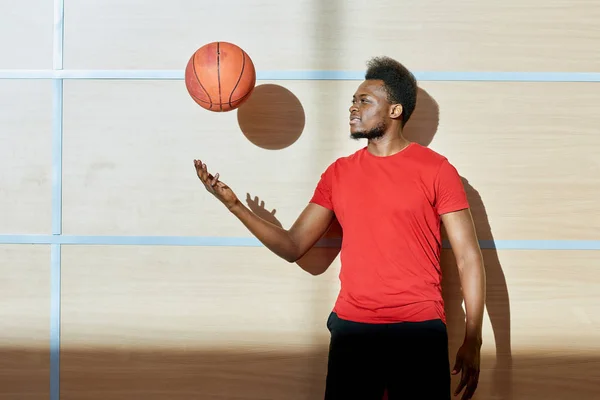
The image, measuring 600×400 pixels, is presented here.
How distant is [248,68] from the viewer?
2385mm

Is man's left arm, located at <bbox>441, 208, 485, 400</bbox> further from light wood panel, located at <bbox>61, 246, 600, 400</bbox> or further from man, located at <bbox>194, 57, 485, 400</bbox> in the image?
light wood panel, located at <bbox>61, 246, 600, 400</bbox>

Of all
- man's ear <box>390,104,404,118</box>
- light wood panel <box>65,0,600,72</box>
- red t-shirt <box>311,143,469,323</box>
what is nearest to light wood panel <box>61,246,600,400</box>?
red t-shirt <box>311,143,469,323</box>

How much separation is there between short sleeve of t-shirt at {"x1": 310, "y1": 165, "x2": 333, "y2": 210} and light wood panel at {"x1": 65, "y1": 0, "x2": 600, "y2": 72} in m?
0.47

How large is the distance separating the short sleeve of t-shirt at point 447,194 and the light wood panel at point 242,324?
1.50 ft

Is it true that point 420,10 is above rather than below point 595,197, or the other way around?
above

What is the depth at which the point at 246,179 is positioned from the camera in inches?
108

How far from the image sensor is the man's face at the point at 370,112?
2396 mm

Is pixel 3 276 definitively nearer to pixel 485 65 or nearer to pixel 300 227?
pixel 300 227

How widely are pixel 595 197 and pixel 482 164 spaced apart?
1.42 feet

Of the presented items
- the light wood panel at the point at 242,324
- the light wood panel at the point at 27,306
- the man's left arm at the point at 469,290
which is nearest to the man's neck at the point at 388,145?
the man's left arm at the point at 469,290

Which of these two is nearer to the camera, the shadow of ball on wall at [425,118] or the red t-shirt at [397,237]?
the red t-shirt at [397,237]

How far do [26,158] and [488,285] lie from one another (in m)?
1.80

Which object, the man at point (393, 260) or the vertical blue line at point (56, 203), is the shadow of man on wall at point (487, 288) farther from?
the vertical blue line at point (56, 203)

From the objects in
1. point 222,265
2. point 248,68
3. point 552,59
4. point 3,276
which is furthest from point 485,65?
point 3,276
